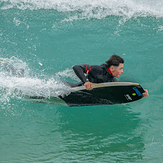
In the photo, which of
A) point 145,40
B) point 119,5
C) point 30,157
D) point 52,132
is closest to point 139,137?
point 52,132

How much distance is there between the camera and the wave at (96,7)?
8.06 meters

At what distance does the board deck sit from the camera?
432 centimetres

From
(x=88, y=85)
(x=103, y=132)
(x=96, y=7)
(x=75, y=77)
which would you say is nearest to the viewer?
(x=88, y=85)

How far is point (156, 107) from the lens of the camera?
5160 millimetres

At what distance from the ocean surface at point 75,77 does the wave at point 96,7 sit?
37 mm

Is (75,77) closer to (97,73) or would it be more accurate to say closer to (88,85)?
(97,73)

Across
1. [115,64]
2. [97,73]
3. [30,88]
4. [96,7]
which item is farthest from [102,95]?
[96,7]

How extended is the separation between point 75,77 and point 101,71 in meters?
1.90

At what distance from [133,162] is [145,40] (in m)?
4.35

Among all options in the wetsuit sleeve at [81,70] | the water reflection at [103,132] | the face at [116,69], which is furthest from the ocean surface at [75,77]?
the face at [116,69]

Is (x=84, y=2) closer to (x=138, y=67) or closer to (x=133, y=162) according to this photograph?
(x=138, y=67)

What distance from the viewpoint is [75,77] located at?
19.9ft

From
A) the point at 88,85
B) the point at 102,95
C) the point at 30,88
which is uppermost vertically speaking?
the point at 30,88

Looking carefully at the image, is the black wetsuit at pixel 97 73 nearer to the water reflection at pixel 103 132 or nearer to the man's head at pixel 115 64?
the man's head at pixel 115 64
